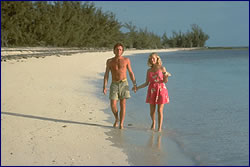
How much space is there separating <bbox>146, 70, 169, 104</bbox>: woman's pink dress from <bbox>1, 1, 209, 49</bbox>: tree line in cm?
3096

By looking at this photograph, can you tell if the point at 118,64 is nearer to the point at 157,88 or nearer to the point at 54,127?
the point at 157,88

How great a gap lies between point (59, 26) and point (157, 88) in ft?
145

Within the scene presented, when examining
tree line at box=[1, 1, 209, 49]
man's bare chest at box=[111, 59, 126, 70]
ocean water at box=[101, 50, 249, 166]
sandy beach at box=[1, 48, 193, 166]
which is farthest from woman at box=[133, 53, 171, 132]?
tree line at box=[1, 1, 209, 49]

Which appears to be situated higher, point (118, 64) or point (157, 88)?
point (118, 64)

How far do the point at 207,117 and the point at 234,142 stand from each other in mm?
2009

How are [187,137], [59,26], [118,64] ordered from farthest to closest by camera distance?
[59,26], [118,64], [187,137]

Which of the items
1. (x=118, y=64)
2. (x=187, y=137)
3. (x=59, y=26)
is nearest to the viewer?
(x=187, y=137)

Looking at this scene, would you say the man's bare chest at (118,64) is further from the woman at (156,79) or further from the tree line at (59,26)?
the tree line at (59,26)

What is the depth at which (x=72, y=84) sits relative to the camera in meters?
10.8

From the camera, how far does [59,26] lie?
47.8 meters

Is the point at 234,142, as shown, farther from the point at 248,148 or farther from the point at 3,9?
the point at 3,9

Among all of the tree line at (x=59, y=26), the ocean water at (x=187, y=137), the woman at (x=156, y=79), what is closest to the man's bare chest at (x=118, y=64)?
the woman at (x=156, y=79)

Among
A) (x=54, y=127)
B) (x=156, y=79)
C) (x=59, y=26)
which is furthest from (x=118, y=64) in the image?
(x=59, y=26)

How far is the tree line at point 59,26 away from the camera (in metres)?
37.1
